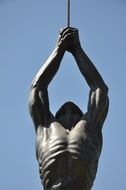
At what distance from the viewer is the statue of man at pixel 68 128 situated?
11.2m

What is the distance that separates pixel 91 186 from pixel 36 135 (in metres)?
0.96

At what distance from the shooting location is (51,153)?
445 inches

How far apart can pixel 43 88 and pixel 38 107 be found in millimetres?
316

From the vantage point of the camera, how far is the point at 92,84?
12.2 metres

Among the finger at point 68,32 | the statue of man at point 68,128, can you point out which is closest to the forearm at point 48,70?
the statue of man at point 68,128

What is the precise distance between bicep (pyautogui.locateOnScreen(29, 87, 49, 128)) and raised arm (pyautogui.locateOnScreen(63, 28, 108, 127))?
525mm

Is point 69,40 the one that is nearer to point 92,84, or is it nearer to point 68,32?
point 68,32

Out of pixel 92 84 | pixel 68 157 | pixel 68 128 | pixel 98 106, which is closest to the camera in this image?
pixel 68 157

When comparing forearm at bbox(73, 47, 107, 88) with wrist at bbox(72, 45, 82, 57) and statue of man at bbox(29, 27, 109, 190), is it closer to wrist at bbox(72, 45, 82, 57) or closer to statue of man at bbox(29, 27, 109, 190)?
statue of man at bbox(29, 27, 109, 190)

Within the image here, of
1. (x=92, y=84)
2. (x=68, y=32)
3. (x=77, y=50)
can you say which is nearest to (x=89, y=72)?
(x=92, y=84)

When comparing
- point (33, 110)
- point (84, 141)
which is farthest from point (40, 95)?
point (84, 141)

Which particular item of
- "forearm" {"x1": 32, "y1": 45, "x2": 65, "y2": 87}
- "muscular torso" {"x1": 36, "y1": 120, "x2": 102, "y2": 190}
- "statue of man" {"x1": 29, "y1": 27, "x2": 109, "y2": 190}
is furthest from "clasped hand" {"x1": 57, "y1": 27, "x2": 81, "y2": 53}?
"muscular torso" {"x1": 36, "y1": 120, "x2": 102, "y2": 190}

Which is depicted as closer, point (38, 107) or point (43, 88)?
point (38, 107)

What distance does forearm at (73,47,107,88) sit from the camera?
1212 centimetres
